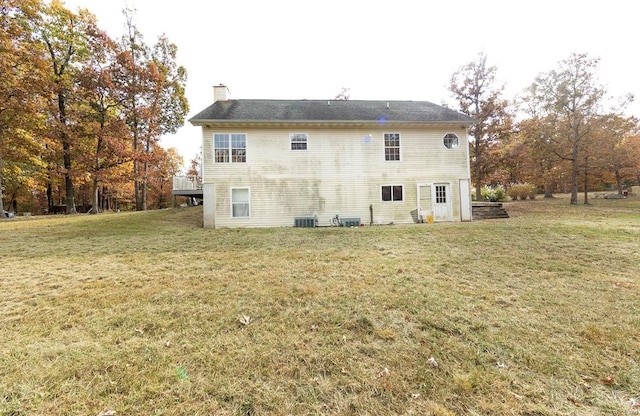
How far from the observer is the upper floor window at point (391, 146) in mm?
13617

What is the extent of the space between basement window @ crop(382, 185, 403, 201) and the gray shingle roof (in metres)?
3.26

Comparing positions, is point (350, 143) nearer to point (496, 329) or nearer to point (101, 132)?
point (496, 329)

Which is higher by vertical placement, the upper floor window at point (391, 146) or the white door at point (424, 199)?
the upper floor window at point (391, 146)

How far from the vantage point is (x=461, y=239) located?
26.8ft

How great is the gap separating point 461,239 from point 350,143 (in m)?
7.29

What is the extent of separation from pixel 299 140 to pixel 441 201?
788 centimetres

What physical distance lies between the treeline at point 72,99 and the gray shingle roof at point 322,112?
10003 millimetres

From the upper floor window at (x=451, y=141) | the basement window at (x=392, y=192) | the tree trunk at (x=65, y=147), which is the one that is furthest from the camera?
the tree trunk at (x=65, y=147)

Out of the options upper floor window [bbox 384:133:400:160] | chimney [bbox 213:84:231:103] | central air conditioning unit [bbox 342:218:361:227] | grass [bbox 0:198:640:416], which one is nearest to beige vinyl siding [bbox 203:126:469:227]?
upper floor window [bbox 384:133:400:160]

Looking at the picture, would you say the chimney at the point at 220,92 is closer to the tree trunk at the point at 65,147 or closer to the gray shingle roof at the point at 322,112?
the gray shingle roof at the point at 322,112

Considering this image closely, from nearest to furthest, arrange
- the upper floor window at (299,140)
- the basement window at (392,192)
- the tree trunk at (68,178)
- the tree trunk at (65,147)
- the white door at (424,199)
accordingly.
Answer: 1. the upper floor window at (299,140)
2. the basement window at (392,192)
3. the white door at (424,199)
4. the tree trunk at (65,147)
5. the tree trunk at (68,178)

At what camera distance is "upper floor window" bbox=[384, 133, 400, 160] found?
44.7 ft

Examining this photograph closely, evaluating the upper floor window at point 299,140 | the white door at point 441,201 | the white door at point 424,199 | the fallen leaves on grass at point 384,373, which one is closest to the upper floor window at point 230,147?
the upper floor window at point 299,140

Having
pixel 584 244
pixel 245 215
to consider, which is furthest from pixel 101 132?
pixel 584 244
